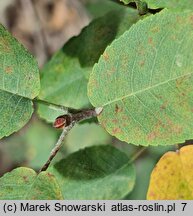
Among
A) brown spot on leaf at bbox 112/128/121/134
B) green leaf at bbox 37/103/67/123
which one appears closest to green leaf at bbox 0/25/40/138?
brown spot on leaf at bbox 112/128/121/134

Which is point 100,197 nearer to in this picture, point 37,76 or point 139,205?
point 139,205

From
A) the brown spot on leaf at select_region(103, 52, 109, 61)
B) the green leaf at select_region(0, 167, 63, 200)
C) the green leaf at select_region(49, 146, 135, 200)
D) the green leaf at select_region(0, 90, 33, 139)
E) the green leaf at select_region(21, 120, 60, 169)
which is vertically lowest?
the green leaf at select_region(21, 120, 60, 169)

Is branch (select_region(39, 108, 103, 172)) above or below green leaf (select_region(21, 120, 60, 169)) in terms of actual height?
above

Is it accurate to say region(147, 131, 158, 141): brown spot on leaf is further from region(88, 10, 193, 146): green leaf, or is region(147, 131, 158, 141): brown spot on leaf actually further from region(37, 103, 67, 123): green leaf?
region(37, 103, 67, 123): green leaf

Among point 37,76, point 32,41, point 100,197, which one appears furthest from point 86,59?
point 32,41

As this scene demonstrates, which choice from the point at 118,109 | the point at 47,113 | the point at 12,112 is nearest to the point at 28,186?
the point at 12,112

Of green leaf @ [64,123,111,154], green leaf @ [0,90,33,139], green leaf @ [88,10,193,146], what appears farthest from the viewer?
green leaf @ [64,123,111,154]
